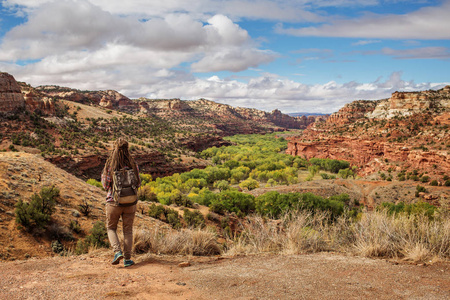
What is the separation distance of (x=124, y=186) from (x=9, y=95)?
156 feet

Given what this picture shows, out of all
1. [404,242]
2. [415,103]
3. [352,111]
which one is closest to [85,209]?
[404,242]

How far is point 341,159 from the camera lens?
67875 millimetres

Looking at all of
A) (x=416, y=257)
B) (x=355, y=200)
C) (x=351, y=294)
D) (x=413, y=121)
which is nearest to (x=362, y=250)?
(x=416, y=257)

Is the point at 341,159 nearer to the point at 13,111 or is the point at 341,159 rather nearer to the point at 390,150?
the point at 390,150

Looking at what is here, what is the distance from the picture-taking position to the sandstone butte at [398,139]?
144ft

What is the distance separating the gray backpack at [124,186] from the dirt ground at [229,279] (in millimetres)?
1231

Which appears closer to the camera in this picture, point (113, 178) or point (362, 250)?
point (113, 178)

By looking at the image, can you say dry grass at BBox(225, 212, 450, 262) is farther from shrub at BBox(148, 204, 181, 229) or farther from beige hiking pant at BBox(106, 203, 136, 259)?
shrub at BBox(148, 204, 181, 229)

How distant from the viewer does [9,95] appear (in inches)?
1593

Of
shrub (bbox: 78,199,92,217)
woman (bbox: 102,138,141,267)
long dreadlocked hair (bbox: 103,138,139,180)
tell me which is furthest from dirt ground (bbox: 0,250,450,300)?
shrub (bbox: 78,199,92,217)

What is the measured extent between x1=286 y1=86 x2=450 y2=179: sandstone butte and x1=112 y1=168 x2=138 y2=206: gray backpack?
4729 centimetres

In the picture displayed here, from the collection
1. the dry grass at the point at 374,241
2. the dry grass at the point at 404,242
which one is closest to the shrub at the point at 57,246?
the dry grass at the point at 374,241

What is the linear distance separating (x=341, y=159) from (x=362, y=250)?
222 ft

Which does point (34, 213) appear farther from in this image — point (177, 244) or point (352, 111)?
point (352, 111)
